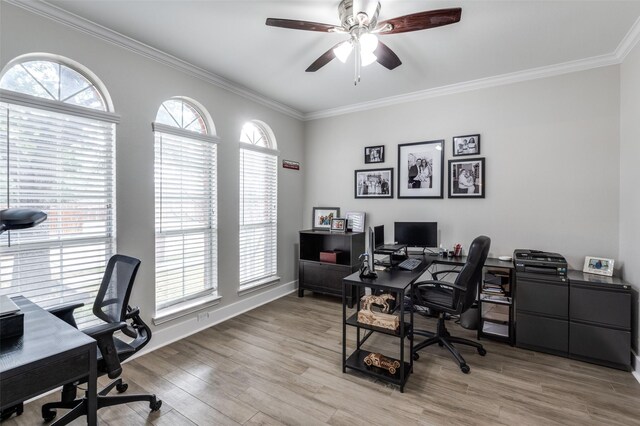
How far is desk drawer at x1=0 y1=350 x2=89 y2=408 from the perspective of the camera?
106 centimetres

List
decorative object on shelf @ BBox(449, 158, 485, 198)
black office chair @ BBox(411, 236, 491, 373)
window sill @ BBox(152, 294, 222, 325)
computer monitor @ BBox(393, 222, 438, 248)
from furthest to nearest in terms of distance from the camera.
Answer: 1. computer monitor @ BBox(393, 222, 438, 248)
2. decorative object on shelf @ BBox(449, 158, 485, 198)
3. window sill @ BBox(152, 294, 222, 325)
4. black office chair @ BBox(411, 236, 491, 373)

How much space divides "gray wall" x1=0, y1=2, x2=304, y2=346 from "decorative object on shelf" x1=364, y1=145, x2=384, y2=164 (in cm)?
149

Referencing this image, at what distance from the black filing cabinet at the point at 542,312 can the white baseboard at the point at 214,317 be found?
3016 mm

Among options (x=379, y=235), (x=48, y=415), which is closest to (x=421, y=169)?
(x=379, y=235)

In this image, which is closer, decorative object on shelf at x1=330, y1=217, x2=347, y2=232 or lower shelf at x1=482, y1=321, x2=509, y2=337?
lower shelf at x1=482, y1=321, x2=509, y2=337

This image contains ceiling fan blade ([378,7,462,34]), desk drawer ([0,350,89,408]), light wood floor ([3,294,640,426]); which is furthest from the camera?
light wood floor ([3,294,640,426])

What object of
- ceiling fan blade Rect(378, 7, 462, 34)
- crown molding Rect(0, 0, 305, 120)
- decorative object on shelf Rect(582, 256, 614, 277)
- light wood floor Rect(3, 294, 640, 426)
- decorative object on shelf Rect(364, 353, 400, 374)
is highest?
crown molding Rect(0, 0, 305, 120)

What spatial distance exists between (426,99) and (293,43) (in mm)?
2030

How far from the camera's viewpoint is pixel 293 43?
106 inches

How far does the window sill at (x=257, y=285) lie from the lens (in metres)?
3.80

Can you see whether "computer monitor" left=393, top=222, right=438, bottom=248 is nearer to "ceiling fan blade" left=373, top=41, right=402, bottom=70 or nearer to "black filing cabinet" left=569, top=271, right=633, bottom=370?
"black filing cabinet" left=569, top=271, right=633, bottom=370

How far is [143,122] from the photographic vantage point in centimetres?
Result: 276

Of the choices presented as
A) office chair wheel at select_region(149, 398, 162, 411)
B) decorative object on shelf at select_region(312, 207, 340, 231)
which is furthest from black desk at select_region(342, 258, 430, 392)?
decorative object on shelf at select_region(312, 207, 340, 231)

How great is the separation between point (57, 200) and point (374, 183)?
3.51 m
